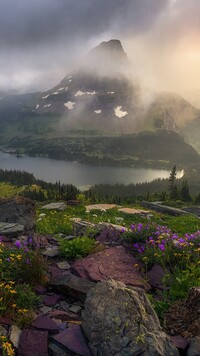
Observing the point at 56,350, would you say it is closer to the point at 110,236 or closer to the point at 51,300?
the point at 51,300

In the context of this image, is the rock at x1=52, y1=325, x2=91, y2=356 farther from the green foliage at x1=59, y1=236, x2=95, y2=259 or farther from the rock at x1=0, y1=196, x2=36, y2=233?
the rock at x1=0, y1=196, x2=36, y2=233

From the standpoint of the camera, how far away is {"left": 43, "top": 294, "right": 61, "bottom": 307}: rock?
7869mm

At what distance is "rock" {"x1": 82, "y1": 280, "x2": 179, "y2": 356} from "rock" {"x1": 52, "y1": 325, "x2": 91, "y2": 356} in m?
0.15

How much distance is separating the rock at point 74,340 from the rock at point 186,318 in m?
1.76

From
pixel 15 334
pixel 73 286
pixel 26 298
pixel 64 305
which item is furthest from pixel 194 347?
pixel 26 298

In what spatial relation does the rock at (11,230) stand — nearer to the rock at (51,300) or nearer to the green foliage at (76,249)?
the green foliage at (76,249)

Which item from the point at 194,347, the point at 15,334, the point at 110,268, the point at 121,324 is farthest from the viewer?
the point at 110,268

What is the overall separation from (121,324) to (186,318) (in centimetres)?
166

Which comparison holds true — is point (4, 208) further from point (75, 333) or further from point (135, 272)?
point (75, 333)

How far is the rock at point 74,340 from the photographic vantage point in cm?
590

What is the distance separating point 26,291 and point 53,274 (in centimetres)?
180

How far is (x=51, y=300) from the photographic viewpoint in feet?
26.2

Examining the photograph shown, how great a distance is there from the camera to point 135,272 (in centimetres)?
993

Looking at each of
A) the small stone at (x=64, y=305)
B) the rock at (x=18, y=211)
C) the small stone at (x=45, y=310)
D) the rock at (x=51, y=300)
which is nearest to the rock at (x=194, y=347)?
the small stone at (x=64, y=305)
